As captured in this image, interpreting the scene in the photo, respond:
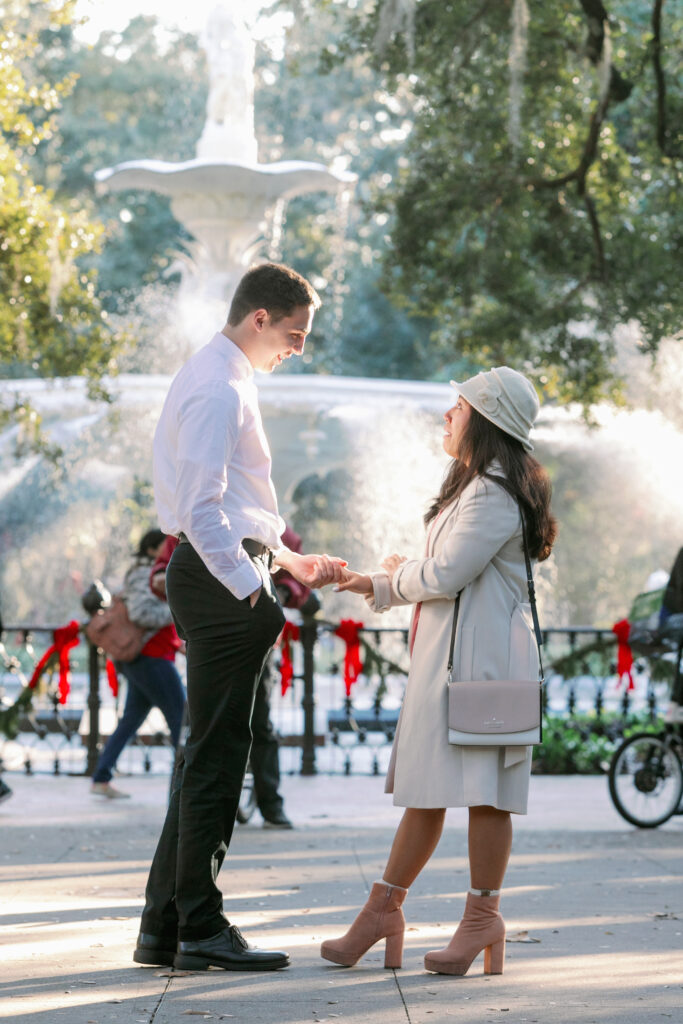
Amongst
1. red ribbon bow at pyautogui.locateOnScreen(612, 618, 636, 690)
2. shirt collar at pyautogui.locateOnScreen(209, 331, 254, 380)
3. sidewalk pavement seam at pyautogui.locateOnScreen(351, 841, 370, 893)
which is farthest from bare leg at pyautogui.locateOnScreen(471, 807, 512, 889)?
red ribbon bow at pyautogui.locateOnScreen(612, 618, 636, 690)

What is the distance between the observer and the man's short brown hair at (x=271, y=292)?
4.60 metres

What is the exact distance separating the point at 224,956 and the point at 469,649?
1.15 metres

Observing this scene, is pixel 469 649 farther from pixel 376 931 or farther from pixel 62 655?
pixel 62 655

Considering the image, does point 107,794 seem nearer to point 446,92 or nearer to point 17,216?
point 17,216

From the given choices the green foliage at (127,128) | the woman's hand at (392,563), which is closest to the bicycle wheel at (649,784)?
the woman's hand at (392,563)

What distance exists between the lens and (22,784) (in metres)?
10.2

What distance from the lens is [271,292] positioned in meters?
4.60

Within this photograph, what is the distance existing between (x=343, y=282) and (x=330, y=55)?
68.4 feet

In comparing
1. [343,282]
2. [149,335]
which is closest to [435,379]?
[343,282]

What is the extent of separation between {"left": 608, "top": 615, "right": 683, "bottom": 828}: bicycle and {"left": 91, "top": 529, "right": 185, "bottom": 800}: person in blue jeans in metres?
2.57

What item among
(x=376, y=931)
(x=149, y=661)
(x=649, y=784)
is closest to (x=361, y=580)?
(x=376, y=931)

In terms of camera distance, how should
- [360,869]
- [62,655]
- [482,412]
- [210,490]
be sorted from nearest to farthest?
[210,490], [482,412], [360,869], [62,655]

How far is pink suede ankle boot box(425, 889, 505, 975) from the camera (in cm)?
449

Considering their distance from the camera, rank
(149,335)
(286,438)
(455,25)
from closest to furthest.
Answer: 1. (455,25)
2. (286,438)
3. (149,335)
